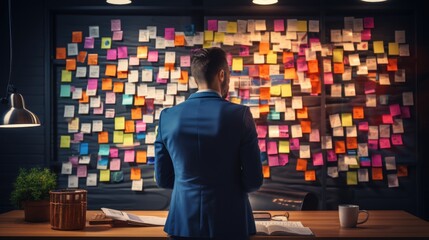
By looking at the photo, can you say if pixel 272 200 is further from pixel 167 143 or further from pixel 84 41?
pixel 167 143

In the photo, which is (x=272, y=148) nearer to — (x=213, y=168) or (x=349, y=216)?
(x=349, y=216)

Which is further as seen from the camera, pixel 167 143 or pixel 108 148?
pixel 108 148

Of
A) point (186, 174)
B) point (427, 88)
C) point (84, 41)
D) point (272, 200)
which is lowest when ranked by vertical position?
point (272, 200)

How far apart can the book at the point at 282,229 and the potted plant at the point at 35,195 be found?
1.24 metres

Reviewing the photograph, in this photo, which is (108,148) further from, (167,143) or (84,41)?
(167,143)

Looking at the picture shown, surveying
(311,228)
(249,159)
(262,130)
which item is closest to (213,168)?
(249,159)

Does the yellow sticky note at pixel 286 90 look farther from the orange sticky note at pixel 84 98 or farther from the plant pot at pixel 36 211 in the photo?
the plant pot at pixel 36 211

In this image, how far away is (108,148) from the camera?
5.69 metres

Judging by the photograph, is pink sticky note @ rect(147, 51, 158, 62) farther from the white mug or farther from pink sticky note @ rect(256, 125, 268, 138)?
the white mug

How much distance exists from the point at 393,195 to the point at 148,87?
241 cm

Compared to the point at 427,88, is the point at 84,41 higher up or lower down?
higher up

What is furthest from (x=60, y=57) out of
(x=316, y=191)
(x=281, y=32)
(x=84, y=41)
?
(x=316, y=191)

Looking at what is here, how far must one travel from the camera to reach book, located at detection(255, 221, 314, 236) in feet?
10.3

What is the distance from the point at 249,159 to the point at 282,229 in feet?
2.09
